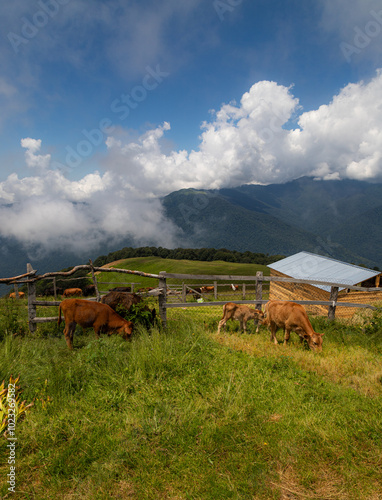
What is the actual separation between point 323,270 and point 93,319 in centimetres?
1892

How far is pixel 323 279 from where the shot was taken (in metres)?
18.5

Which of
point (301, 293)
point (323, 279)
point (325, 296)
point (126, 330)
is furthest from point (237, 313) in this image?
point (301, 293)

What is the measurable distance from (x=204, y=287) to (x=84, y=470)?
105 ft

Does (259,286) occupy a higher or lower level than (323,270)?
higher

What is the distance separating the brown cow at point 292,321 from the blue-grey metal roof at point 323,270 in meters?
11.5

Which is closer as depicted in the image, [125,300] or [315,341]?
[315,341]

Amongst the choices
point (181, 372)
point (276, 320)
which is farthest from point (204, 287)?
point (181, 372)

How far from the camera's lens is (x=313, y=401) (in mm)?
4047

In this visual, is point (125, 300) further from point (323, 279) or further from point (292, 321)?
point (323, 279)

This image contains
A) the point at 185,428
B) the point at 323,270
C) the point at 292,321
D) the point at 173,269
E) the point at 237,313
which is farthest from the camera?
the point at 173,269

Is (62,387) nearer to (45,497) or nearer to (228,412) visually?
(45,497)

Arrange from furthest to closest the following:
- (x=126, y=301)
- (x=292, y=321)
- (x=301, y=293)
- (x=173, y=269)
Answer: (x=173, y=269) < (x=301, y=293) < (x=126, y=301) < (x=292, y=321)

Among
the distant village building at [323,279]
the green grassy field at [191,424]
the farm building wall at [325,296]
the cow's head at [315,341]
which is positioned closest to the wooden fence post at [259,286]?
the cow's head at [315,341]

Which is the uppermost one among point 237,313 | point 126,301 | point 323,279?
point 126,301
